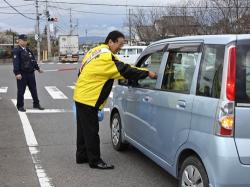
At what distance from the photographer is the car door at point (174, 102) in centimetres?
464

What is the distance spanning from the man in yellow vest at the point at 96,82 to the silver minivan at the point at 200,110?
40cm

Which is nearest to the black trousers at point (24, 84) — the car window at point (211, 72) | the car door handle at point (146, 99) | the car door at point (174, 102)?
the car door handle at point (146, 99)

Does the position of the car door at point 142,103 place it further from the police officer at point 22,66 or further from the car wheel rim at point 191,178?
the police officer at point 22,66

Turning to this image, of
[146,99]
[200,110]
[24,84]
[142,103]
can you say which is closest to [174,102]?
[200,110]

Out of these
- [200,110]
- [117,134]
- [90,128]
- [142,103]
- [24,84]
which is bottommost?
[117,134]

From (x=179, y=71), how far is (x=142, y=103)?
95cm

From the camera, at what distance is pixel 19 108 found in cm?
1195

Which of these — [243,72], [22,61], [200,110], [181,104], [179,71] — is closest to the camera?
[243,72]

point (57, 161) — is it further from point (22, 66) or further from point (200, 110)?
point (22, 66)

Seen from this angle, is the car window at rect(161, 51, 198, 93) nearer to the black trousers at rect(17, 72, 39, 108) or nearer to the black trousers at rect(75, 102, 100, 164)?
the black trousers at rect(75, 102, 100, 164)

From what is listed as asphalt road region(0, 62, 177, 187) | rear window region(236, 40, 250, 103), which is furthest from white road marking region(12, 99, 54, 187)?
rear window region(236, 40, 250, 103)

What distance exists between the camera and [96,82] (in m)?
6.12

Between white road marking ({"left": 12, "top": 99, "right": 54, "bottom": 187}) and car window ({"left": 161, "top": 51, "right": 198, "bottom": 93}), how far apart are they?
1872mm

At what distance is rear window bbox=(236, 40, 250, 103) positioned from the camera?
4.04 m
